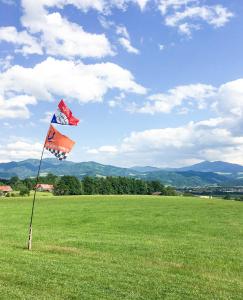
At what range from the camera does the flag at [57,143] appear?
31.2 meters

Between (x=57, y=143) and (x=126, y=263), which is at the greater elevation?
(x=57, y=143)

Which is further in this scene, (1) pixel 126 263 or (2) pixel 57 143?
(2) pixel 57 143

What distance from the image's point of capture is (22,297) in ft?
58.4

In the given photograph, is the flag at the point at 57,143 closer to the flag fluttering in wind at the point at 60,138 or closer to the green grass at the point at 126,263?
the flag fluttering in wind at the point at 60,138

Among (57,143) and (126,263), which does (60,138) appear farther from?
(126,263)

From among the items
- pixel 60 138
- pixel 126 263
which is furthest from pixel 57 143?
pixel 126 263

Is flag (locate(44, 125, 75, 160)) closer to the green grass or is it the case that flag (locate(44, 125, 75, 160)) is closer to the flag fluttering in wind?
the flag fluttering in wind

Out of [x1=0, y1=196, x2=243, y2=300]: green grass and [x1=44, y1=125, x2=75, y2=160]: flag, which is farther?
[x1=44, y1=125, x2=75, y2=160]: flag

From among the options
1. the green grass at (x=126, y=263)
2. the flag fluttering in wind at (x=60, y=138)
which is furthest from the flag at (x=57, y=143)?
the green grass at (x=126, y=263)

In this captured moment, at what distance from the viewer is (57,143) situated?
31.5 metres

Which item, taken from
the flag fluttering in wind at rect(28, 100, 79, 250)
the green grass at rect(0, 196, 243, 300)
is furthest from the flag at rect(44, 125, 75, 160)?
the green grass at rect(0, 196, 243, 300)

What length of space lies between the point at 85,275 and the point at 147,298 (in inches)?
192

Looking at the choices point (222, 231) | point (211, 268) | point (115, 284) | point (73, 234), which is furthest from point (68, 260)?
point (222, 231)

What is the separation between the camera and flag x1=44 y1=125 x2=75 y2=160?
31172mm
